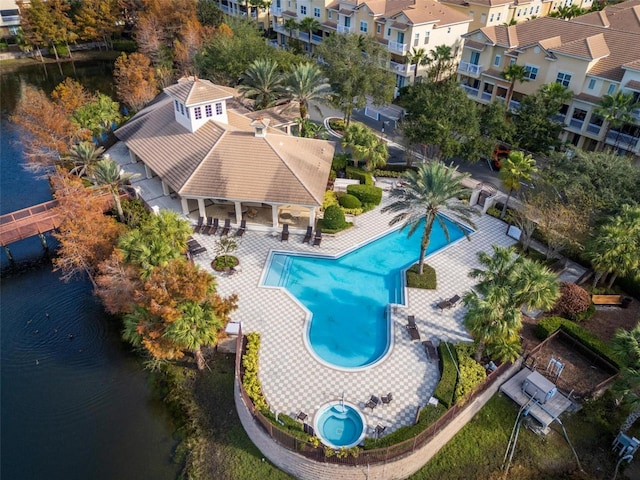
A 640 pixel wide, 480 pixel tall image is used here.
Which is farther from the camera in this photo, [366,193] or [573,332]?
[366,193]

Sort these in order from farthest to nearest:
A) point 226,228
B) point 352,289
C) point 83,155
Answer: point 83,155
point 226,228
point 352,289

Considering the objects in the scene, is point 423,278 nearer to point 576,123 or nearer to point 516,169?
point 516,169

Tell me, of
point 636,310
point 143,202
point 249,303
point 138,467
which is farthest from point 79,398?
point 636,310

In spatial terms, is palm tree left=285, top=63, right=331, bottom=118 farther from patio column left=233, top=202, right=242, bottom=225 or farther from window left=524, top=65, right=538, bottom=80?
window left=524, top=65, right=538, bottom=80

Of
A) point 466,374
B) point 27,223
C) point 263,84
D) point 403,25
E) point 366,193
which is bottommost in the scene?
point 466,374

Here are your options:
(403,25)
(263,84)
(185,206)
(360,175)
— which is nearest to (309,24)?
(403,25)

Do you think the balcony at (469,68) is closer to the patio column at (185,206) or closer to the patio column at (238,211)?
the patio column at (238,211)

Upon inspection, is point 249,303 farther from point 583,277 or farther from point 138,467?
point 583,277
